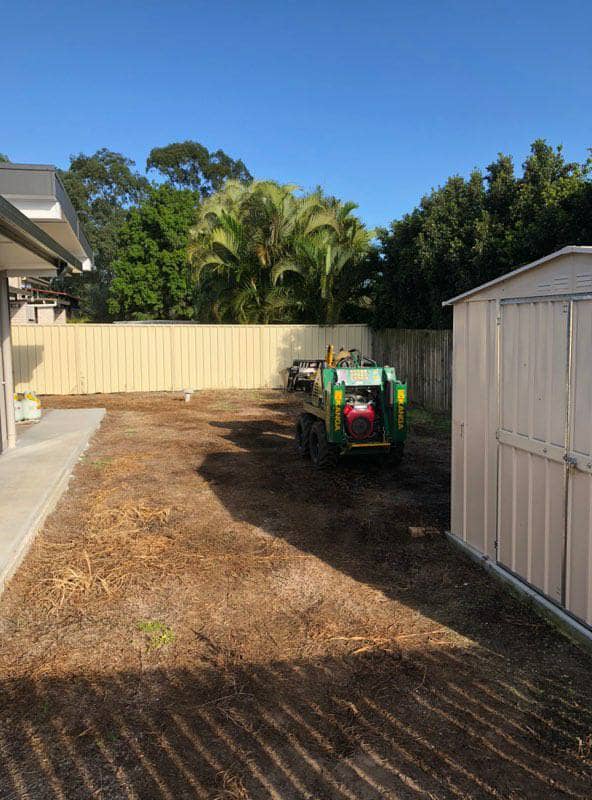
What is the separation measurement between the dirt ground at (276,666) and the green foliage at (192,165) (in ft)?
172

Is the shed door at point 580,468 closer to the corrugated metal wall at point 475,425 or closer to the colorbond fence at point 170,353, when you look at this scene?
the corrugated metal wall at point 475,425

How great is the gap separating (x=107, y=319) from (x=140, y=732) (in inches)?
1659

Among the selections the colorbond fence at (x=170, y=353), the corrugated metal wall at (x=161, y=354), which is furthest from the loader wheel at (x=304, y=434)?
the corrugated metal wall at (x=161, y=354)

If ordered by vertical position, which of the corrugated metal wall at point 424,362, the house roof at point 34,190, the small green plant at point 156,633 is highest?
the house roof at point 34,190

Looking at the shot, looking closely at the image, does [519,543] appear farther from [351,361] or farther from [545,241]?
[545,241]

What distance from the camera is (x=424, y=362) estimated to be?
1549 cm

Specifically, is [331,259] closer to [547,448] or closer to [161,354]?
[161,354]

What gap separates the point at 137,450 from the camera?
1043 cm

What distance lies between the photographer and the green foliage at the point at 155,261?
33.6 metres

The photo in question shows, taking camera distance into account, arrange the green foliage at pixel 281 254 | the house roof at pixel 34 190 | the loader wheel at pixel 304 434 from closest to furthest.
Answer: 1. the house roof at pixel 34 190
2. the loader wheel at pixel 304 434
3. the green foliage at pixel 281 254

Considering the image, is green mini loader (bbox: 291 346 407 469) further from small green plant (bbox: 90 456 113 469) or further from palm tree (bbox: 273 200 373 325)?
palm tree (bbox: 273 200 373 325)

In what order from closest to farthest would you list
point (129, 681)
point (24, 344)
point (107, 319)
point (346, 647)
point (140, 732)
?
point (140, 732) → point (129, 681) → point (346, 647) → point (24, 344) → point (107, 319)

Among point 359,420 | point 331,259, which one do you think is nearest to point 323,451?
point 359,420

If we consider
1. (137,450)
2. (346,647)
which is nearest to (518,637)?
(346,647)
